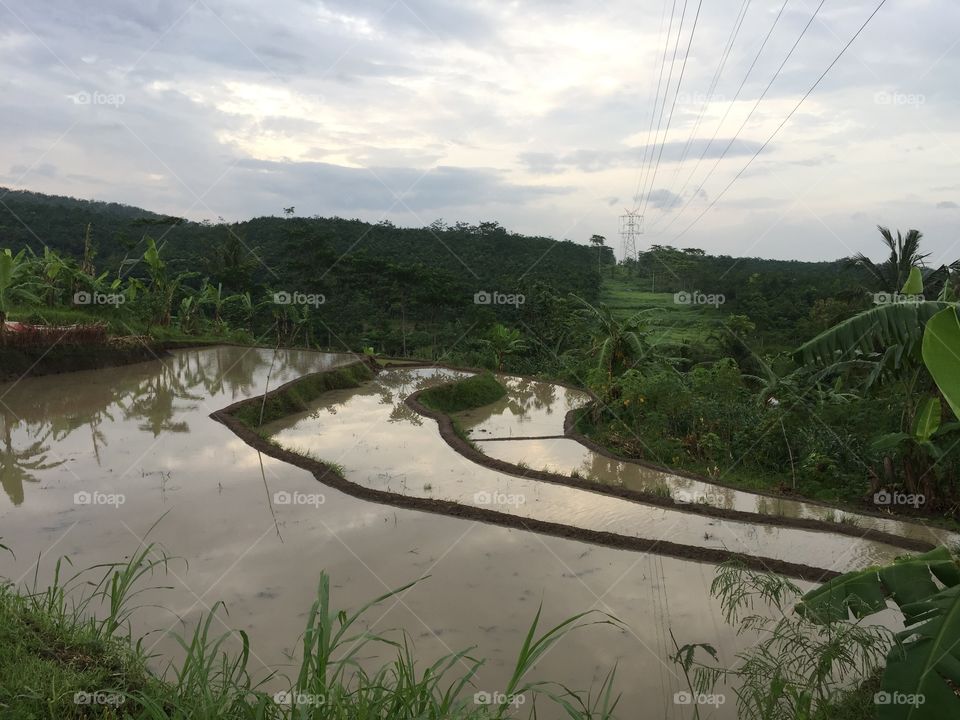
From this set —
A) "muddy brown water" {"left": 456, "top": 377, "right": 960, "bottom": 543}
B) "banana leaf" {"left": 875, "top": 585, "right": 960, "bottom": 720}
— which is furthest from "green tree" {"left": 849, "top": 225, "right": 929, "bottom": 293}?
"banana leaf" {"left": 875, "top": 585, "right": 960, "bottom": 720}

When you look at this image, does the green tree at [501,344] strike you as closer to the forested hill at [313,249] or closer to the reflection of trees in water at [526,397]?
the reflection of trees in water at [526,397]

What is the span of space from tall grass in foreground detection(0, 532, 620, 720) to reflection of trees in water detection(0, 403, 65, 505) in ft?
12.9

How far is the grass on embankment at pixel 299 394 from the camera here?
11.9m

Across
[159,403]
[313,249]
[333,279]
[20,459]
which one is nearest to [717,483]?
→ [20,459]

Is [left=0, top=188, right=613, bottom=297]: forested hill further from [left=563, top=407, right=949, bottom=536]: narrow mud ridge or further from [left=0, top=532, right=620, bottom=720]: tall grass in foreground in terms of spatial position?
[left=0, top=532, right=620, bottom=720]: tall grass in foreground

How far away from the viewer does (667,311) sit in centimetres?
3406

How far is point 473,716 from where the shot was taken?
8.48 ft

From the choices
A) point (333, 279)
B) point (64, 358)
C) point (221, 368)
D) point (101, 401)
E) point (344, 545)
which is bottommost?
point (344, 545)

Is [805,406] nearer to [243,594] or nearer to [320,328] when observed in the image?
[243,594]

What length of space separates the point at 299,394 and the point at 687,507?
842cm

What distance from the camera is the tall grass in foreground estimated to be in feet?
8.20

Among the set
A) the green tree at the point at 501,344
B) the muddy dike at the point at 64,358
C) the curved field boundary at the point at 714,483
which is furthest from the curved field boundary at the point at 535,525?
the green tree at the point at 501,344

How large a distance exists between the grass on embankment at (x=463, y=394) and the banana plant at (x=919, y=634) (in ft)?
34.3

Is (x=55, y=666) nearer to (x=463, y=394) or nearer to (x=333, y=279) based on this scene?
(x=463, y=394)
